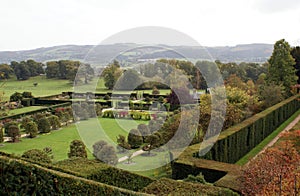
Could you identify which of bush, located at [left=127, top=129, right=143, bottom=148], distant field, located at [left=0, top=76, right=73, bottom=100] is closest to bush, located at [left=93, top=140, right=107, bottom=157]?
bush, located at [left=127, top=129, right=143, bottom=148]

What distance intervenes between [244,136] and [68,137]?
1072cm

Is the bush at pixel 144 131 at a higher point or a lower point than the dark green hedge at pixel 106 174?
lower

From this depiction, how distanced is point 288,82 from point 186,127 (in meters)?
18.4

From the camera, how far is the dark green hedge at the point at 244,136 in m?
13.6

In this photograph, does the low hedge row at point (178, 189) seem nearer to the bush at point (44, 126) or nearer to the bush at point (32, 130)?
the bush at point (32, 130)

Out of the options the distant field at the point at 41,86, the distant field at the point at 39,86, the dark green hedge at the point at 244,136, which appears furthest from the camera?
the distant field at the point at 39,86

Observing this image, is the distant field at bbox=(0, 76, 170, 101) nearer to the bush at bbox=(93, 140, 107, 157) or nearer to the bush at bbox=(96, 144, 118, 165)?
the bush at bbox=(93, 140, 107, 157)

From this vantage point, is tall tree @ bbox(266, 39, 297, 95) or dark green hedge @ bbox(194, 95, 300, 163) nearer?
dark green hedge @ bbox(194, 95, 300, 163)

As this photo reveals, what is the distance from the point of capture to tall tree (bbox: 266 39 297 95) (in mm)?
29281

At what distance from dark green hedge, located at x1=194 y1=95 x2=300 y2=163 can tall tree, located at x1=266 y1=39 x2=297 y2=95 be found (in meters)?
6.60

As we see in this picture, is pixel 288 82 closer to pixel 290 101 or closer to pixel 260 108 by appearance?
pixel 290 101

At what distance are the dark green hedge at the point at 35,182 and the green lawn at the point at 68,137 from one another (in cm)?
1091

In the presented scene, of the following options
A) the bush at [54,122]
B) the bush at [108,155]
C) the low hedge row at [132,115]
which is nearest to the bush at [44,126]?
the bush at [54,122]

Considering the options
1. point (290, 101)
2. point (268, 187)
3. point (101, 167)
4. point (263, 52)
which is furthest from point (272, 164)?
point (263, 52)
